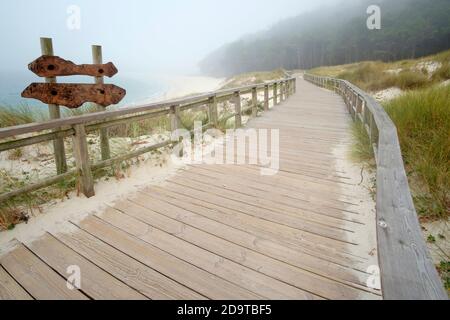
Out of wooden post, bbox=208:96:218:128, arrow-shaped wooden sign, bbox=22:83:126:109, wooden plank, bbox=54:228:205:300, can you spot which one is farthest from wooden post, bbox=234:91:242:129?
wooden plank, bbox=54:228:205:300

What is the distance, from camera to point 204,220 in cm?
288

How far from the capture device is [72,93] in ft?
12.0

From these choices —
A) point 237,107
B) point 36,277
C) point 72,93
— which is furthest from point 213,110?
point 36,277

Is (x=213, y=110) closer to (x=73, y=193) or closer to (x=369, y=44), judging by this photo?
(x=73, y=193)

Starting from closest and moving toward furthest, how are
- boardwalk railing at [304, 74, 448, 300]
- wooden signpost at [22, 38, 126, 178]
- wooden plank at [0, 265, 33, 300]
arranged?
boardwalk railing at [304, 74, 448, 300], wooden plank at [0, 265, 33, 300], wooden signpost at [22, 38, 126, 178]

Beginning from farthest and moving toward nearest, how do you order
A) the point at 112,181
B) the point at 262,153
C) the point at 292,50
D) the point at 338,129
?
1. the point at 292,50
2. the point at 338,129
3. the point at 262,153
4. the point at 112,181

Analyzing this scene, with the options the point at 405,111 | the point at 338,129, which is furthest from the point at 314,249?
the point at 338,129

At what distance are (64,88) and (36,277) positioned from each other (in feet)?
7.69

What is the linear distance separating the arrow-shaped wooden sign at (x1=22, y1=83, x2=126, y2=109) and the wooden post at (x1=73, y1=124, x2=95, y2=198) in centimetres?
62

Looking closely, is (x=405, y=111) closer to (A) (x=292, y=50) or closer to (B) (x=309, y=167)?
(B) (x=309, y=167)

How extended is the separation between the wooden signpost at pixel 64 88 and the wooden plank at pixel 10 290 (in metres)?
1.93

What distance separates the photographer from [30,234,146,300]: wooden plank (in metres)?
1.96

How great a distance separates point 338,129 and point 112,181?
5308 millimetres

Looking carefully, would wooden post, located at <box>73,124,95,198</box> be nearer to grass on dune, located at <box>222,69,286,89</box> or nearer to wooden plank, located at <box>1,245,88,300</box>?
wooden plank, located at <box>1,245,88,300</box>
